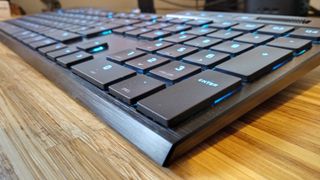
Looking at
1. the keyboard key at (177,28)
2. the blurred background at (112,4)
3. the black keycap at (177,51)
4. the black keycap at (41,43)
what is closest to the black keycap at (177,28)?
the keyboard key at (177,28)

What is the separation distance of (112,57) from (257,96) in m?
0.19

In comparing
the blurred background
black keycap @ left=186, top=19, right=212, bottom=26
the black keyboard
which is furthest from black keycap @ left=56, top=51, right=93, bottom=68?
the blurred background

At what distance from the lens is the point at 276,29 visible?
0.38 m

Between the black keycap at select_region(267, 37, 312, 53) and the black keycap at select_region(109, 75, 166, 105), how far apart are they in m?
0.16

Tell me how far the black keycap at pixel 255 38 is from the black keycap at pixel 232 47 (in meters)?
0.01

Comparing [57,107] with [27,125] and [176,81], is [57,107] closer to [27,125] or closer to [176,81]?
[27,125]

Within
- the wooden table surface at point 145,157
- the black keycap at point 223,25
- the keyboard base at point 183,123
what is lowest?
the wooden table surface at point 145,157

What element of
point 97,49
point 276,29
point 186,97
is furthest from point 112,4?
point 186,97

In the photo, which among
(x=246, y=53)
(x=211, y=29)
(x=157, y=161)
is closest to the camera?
(x=157, y=161)

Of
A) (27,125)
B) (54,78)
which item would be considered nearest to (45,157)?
(27,125)

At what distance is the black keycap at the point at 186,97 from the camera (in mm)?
212

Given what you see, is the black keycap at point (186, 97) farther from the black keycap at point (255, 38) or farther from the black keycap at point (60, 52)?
the black keycap at point (60, 52)

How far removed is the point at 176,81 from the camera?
0.27m

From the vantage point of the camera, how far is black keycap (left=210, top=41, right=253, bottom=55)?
0.32 meters
